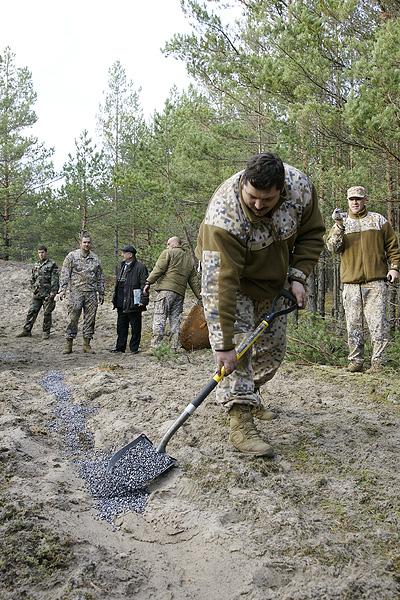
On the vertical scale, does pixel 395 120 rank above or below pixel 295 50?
below

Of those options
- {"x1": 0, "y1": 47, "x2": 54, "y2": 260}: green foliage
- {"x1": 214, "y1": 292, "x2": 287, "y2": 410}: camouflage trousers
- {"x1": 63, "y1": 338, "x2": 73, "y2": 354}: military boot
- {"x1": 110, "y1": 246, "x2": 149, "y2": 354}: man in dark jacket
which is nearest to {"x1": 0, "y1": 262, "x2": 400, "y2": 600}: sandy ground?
{"x1": 214, "y1": 292, "x2": 287, "y2": 410}: camouflage trousers

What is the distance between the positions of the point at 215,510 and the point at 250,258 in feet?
5.46

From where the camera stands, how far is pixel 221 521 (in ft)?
8.11

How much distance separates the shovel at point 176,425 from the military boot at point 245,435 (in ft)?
1.10

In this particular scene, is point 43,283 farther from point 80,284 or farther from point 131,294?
point 131,294

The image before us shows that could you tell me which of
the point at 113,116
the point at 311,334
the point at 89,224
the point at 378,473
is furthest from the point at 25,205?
the point at 378,473

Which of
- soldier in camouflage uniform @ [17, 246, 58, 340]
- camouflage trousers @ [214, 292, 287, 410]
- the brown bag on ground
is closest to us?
camouflage trousers @ [214, 292, 287, 410]

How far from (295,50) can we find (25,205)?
16.5 m

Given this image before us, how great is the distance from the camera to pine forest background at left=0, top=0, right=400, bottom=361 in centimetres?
723

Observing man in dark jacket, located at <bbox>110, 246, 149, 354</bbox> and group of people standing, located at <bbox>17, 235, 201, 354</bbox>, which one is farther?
man in dark jacket, located at <bbox>110, 246, 149, 354</bbox>

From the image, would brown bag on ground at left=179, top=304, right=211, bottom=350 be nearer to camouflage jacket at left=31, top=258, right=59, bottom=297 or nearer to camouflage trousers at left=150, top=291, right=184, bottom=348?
camouflage trousers at left=150, top=291, right=184, bottom=348

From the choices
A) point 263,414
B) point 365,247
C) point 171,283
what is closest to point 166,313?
point 171,283

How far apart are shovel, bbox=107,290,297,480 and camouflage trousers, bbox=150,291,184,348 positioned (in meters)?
5.55

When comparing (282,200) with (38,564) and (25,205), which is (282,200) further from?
(25,205)
